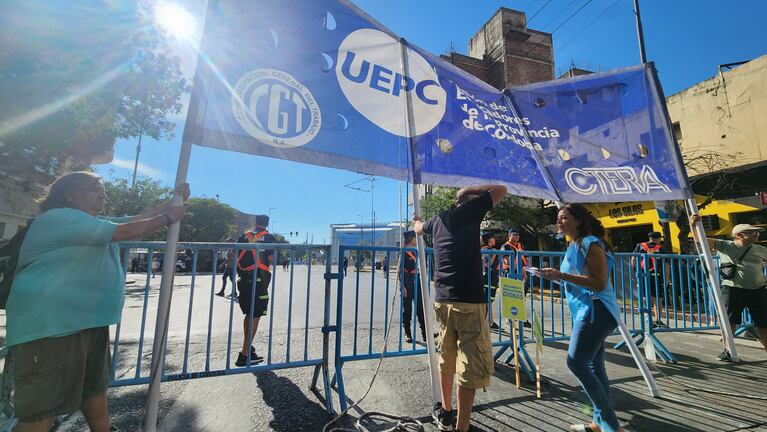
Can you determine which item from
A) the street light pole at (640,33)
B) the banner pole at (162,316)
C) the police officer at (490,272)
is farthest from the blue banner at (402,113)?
the street light pole at (640,33)

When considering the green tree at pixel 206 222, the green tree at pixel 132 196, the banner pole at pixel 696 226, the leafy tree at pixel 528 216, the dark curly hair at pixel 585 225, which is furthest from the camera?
the green tree at pixel 206 222

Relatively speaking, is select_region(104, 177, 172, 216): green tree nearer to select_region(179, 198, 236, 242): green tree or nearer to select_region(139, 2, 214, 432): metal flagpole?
select_region(179, 198, 236, 242): green tree

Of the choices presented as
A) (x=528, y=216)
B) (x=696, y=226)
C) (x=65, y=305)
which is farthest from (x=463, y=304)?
(x=528, y=216)

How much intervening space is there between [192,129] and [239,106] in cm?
37

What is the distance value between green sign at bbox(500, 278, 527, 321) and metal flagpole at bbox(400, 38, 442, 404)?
2.91 ft

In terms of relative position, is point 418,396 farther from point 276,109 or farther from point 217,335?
point 217,335

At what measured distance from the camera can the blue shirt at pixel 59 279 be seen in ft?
5.87

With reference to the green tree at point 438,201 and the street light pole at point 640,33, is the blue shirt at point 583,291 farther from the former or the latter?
the green tree at point 438,201

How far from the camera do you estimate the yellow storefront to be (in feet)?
37.8

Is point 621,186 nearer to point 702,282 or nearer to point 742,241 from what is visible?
point 742,241

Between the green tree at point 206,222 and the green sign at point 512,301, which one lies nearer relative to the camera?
the green sign at point 512,301

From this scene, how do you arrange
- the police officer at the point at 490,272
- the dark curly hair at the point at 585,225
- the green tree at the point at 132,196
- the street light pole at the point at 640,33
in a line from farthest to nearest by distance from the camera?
1. the green tree at the point at 132,196
2. the street light pole at the point at 640,33
3. the police officer at the point at 490,272
4. the dark curly hair at the point at 585,225

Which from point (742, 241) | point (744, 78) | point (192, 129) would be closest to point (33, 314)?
point (192, 129)

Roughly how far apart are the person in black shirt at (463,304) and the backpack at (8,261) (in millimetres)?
2830
